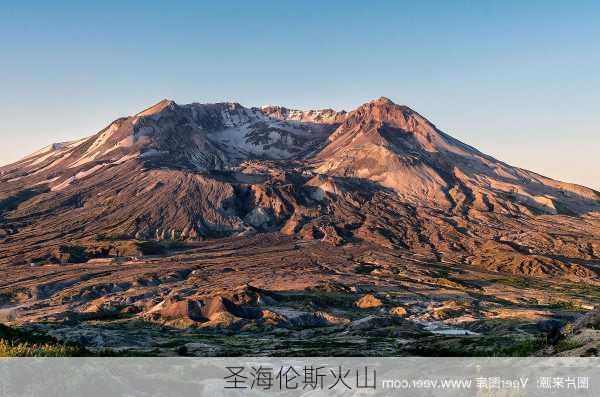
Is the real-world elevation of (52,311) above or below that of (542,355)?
below

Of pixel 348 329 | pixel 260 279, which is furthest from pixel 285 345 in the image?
pixel 260 279

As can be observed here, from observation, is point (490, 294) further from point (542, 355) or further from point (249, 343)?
point (542, 355)

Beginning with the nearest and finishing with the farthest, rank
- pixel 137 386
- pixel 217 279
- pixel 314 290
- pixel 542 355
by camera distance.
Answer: pixel 542 355
pixel 137 386
pixel 314 290
pixel 217 279

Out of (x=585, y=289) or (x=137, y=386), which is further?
(x=585, y=289)

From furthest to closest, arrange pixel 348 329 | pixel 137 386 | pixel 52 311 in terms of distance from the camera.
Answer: pixel 52 311 → pixel 348 329 → pixel 137 386

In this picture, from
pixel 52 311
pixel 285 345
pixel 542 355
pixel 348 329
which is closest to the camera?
pixel 542 355

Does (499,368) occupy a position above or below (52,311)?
above

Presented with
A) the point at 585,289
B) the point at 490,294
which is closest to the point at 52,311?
the point at 490,294

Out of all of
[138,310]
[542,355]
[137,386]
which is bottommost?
[138,310]

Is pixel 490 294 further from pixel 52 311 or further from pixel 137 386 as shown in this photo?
pixel 137 386
